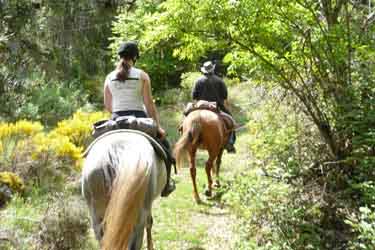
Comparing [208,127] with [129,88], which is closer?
[129,88]

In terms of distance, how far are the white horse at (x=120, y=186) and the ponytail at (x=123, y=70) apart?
609 millimetres

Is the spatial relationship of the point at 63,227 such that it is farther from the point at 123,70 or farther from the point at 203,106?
the point at 203,106

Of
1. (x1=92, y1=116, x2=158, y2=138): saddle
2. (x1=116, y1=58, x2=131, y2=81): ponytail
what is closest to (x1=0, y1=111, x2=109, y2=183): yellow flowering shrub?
(x1=92, y1=116, x2=158, y2=138): saddle

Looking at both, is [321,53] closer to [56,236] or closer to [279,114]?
[279,114]

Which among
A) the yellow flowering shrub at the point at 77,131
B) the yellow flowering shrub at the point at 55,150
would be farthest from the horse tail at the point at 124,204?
the yellow flowering shrub at the point at 77,131

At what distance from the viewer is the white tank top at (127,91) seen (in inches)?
197

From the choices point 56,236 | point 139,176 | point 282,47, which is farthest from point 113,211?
point 282,47

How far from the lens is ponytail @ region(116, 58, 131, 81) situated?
496 cm

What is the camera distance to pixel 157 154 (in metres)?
4.83

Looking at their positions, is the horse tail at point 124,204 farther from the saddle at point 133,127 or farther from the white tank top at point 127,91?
the white tank top at point 127,91

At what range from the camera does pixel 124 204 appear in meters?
3.84

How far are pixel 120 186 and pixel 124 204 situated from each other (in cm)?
16

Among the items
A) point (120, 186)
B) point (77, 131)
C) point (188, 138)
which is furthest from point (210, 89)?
point (120, 186)

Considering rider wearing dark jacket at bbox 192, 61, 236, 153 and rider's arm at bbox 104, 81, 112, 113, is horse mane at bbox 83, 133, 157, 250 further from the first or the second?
rider wearing dark jacket at bbox 192, 61, 236, 153
